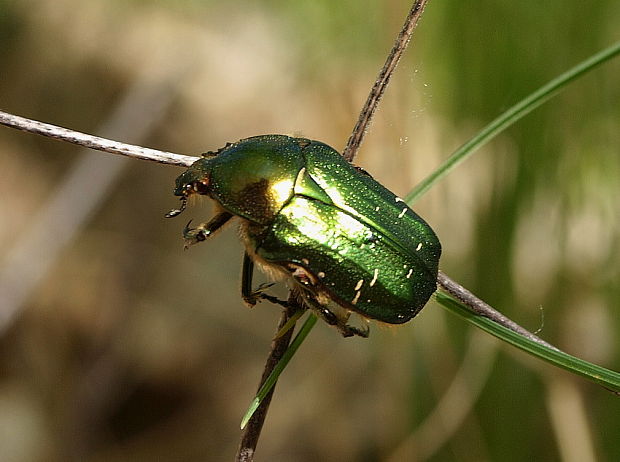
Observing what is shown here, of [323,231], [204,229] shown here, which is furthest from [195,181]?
[323,231]

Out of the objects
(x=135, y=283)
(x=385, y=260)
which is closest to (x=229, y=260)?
(x=135, y=283)

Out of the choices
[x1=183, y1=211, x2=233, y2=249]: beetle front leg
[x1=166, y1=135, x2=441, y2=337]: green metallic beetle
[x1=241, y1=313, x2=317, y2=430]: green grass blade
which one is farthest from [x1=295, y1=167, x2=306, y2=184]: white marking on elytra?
[x1=241, y1=313, x2=317, y2=430]: green grass blade

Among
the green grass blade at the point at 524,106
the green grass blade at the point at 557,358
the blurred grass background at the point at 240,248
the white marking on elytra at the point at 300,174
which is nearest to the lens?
the green grass blade at the point at 557,358

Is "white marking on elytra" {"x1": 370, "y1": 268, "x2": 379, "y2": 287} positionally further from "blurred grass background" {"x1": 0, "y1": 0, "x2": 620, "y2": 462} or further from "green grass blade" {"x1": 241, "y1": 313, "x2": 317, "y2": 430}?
"blurred grass background" {"x1": 0, "y1": 0, "x2": 620, "y2": 462}

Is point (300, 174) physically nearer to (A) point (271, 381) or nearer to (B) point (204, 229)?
(B) point (204, 229)

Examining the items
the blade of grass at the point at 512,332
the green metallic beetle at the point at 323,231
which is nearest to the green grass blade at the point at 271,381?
the blade of grass at the point at 512,332

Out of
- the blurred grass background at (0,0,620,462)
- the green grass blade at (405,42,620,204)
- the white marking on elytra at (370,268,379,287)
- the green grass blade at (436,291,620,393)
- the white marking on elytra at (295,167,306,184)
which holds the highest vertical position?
the green grass blade at (405,42,620,204)

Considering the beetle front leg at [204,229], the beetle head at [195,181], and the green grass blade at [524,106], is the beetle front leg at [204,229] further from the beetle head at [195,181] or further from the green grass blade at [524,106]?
the green grass blade at [524,106]

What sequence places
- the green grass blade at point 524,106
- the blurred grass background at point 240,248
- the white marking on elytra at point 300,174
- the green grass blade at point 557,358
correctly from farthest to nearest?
the blurred grass background at point 240,248 < the white marking on elytra at point 300,174 < the green grass blade at point 524,106 < the green grass blade at point 557,358
